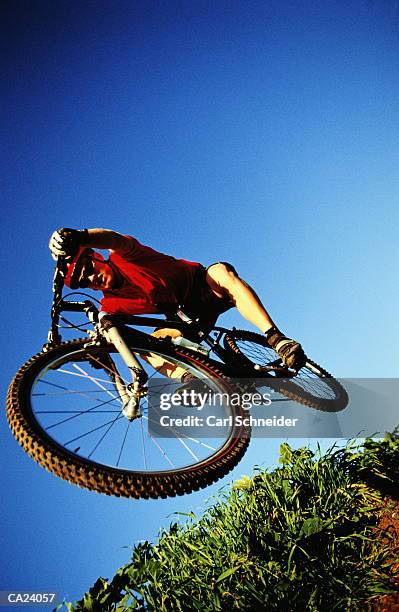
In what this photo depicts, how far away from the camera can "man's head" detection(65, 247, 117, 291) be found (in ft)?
9.61

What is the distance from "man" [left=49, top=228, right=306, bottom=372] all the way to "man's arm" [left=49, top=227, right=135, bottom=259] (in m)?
0.16

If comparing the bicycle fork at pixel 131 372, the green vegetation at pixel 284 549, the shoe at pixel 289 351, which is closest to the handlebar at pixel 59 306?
the bicycle fork at pixel 131 372

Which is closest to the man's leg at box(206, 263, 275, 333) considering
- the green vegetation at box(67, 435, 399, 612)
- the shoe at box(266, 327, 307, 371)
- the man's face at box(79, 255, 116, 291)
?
the shoe at box(266, 327, 307, 371)

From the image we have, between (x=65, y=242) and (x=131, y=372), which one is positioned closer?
(x=131, y=372)

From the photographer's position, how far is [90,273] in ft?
9.87

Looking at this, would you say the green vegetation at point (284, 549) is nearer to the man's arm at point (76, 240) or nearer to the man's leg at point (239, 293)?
the man's leg at point (239, 293)

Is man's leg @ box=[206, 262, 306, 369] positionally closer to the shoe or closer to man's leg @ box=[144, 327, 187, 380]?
the shoe

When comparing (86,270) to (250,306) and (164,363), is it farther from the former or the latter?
(250,306)

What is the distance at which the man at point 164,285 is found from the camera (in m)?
2.91

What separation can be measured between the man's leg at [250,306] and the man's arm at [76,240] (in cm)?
81

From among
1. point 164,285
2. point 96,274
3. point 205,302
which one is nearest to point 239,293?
point 205,302

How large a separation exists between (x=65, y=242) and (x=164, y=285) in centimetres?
87

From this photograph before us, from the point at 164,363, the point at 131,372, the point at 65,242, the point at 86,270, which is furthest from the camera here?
the point at 164,363

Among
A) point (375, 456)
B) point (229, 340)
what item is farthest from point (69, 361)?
point (375, 456)
